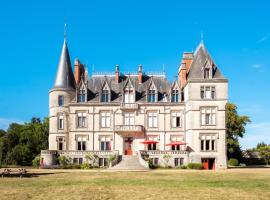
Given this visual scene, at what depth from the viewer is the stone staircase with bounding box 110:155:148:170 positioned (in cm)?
4238

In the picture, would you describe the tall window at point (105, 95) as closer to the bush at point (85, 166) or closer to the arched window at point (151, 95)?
the arched window at point (151, 95)

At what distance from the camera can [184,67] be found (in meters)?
48.9

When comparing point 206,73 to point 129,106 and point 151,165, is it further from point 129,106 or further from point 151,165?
point 151,165

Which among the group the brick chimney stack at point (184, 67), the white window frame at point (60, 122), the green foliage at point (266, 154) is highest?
the brick chimney stack at point (184, 67)

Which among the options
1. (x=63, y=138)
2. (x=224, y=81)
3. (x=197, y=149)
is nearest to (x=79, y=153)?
(x=63, y=138)

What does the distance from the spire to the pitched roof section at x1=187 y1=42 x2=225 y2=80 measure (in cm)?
1433

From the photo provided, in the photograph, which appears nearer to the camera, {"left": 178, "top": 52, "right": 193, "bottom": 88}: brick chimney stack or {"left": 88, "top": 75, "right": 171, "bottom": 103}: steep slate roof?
{"left": 178, "top": 52, "right": 193, "bottom": 88}: brick chimney stack

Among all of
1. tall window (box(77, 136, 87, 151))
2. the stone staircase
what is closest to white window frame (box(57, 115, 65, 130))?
tall window (box(77, 136, 87, 151))

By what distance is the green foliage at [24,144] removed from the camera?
63906 millimetres

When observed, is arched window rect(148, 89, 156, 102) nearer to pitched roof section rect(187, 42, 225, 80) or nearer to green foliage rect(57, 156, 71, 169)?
pitched roof section rect(187, 42, 225, 80)

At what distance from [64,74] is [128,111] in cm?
908

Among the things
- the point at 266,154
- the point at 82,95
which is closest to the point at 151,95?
the point at 82,95

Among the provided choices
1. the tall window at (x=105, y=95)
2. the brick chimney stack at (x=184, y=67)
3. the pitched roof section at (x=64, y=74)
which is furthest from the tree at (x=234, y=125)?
the pitched roof section at (x=64, y=74)

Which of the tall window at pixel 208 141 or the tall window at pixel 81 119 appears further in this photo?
the tall window at pixel 81 119
